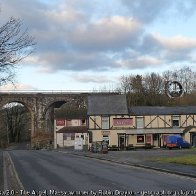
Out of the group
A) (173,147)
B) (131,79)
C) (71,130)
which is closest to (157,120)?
(173,147)

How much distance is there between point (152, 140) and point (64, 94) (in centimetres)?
3939

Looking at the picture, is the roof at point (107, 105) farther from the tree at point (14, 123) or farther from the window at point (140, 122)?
the tree at point (14, 123)

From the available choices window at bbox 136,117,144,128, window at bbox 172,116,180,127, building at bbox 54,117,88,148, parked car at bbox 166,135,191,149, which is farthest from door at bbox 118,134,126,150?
building at bbox 54,117,88,148

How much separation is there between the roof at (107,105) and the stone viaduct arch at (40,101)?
32.6m

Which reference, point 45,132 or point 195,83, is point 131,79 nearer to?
point 195,83

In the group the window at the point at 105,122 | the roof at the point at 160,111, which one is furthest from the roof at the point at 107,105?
the roof at the point at 160,111

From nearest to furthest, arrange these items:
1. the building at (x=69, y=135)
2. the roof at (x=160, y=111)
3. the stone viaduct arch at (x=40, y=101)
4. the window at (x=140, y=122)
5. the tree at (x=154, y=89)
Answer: the window at (x=140, y=122) → the roof at (x=160, y=111) → the building at (x=69, y=135) → the stone viaduct arch at (x=40, y=101) → the tree at (x=154, y=89)

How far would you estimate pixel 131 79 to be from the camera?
117 meters

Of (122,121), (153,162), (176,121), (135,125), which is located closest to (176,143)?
(176,121)

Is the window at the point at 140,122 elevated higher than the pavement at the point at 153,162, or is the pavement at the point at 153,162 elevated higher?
the window at the point at 140,122

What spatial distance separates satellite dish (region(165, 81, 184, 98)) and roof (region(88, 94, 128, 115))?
3516 centimetres

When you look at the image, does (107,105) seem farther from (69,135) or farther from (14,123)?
(14,123)

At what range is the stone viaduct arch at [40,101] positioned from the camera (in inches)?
4050

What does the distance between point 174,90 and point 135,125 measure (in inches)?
1613
